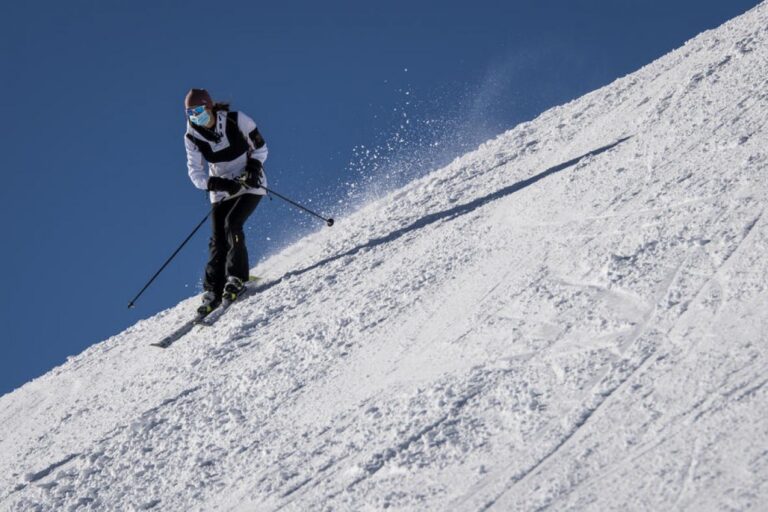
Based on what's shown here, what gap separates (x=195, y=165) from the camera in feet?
28.7

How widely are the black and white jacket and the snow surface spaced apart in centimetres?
131

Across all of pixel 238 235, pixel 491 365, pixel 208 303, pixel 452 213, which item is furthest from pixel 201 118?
pixel 491 365

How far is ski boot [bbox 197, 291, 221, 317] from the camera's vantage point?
8531mm

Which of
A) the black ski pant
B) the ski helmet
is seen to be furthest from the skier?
the ski helmet

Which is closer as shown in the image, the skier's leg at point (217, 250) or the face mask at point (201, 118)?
the face mask at point (201, 118)

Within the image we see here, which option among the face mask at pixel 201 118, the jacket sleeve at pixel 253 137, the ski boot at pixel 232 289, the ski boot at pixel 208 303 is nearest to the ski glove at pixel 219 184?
the jacket sleeve at pixel 253 137

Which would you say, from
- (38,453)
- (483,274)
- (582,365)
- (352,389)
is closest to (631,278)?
(582,365)

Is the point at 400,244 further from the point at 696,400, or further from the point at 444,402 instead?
the point at 696,400

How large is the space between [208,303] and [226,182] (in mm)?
1270

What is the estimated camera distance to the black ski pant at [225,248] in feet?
28.3

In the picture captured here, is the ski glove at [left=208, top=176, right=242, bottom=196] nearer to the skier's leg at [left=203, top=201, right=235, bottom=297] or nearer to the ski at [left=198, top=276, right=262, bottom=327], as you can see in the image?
the skier's leg at [left=203, top=201, right=235, bottom=297]

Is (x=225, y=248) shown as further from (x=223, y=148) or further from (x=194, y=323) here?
(x=223, y=148)

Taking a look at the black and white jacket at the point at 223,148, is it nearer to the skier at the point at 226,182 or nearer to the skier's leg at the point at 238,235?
the skier at the point at 226,182

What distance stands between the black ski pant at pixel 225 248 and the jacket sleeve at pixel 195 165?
0.27 metres
